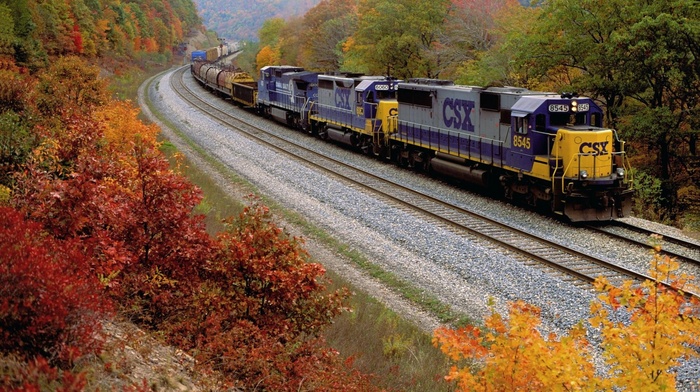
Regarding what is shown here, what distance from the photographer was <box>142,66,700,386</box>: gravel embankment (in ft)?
46.5

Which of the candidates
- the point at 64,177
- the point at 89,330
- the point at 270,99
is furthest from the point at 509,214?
the point at 270,99

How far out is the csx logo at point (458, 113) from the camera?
80.7ft

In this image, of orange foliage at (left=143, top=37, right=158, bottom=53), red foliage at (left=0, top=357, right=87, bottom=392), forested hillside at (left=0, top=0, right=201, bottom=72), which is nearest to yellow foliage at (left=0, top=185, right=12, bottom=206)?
red foliage at (left=0, top=357, right=87, bottom=392)

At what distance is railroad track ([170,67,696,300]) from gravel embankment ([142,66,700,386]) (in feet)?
1.56

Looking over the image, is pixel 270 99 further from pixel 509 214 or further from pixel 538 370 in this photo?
pixel 538 370

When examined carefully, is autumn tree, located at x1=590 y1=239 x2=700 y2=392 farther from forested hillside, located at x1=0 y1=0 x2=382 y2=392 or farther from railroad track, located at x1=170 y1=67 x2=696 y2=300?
railroad track, located at x1=170 y1=67 x2=696 y2=300

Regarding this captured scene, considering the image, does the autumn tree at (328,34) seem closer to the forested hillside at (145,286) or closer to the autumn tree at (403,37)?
the autumn tree at (403,37)

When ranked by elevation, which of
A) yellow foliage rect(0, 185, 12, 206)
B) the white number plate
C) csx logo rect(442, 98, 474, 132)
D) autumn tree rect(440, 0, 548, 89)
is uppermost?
autumn tree rect(440, 0, 548, 89)

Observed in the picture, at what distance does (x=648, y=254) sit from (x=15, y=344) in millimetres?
14439

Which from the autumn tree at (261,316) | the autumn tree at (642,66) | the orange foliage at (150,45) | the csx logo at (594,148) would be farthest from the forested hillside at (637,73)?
the orange foliage at (150,45)

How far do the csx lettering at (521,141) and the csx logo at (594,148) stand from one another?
1.84 meters

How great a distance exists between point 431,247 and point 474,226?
2.42 meters

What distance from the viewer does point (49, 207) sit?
9398mm

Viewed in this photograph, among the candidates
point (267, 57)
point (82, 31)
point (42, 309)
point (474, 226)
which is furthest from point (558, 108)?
point (267, 57)
